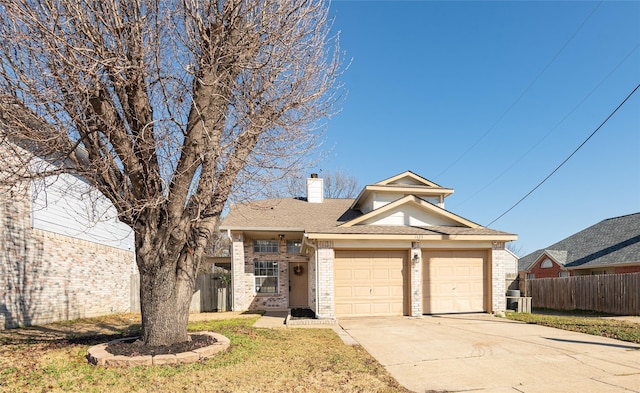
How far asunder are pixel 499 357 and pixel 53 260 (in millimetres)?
12446

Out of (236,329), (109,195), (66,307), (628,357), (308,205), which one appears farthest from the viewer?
(308,205)

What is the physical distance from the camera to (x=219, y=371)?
17.4 ft

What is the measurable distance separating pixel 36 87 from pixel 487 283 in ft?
43.0

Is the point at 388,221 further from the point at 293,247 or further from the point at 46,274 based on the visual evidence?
the point at 46,274

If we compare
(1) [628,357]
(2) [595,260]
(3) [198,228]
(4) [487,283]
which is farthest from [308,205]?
(2) [595,260]

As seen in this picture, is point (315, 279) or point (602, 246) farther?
point (602, 246)

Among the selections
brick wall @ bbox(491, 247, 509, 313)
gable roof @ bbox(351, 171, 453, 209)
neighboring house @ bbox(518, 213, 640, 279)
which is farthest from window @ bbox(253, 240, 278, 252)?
neighboring house @ bbox(518, 213, 640, 279)

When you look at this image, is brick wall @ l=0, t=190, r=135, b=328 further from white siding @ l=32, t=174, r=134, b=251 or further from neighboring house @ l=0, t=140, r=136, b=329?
white siding @ l=32, t=174, r=134, b=251

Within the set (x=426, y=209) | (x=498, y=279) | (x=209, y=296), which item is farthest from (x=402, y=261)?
(x=209, y=296)

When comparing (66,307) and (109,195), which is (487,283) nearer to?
(109,195)

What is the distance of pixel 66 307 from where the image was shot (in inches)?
476

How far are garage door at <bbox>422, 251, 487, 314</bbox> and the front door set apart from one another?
17.2 ft

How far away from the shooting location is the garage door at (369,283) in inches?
476

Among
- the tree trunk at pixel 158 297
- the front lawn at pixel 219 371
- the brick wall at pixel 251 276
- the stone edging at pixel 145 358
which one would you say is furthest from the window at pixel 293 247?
the stone edging at pixel 145 358
